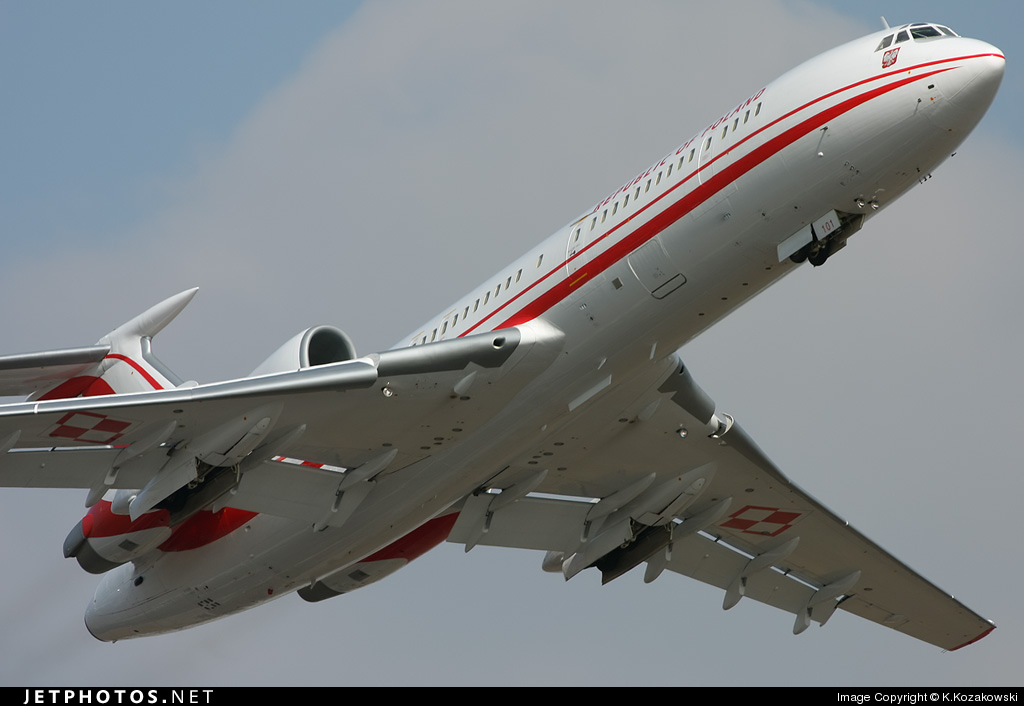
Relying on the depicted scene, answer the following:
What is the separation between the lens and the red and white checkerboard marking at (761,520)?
28812 mm

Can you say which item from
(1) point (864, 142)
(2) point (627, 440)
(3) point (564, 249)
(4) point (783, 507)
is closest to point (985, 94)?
(1) point (864, 142)

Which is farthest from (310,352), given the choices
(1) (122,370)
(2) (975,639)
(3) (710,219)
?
(2) (975,639)

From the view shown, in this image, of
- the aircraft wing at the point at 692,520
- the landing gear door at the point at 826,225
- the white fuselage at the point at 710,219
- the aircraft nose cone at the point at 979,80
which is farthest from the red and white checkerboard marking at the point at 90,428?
the aircraft nose cone at the point at 979,80

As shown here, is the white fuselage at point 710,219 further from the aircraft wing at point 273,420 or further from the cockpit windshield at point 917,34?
the aircraft wing at point 273,420

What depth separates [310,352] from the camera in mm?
24094

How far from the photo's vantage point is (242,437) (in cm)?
2262

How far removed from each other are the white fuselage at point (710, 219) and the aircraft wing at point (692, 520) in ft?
4.88

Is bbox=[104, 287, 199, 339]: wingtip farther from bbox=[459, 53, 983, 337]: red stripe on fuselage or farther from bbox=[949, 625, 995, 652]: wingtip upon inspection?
bbox=[949, 625, 995, 652]: wingtip

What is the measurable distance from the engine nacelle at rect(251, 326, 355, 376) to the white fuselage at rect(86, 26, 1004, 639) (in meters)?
2.05

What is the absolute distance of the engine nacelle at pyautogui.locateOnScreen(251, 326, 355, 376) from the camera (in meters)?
24.0

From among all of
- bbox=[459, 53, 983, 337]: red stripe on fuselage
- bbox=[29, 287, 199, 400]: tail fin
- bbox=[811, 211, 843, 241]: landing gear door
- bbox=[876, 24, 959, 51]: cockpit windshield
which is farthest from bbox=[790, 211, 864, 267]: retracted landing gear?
bbox=[29, 287, 199, 400]: tail fin

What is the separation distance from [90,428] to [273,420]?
2.85 m

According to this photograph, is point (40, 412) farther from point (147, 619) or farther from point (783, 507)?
point (783, 507)

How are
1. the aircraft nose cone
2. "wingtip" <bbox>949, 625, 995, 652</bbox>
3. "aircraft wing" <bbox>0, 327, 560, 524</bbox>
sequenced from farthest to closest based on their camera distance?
"wingtip" <bbox>949, 625, 995, 652</bbox> < "aircraft wing" <bbox>0, 327, 560, 524</bbox> < the aircraft nose cone
